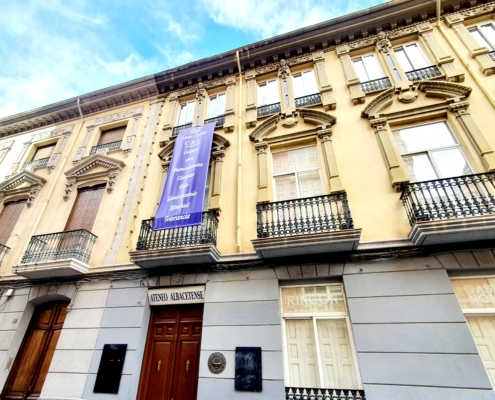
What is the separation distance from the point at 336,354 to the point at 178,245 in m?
Answer: 4.29

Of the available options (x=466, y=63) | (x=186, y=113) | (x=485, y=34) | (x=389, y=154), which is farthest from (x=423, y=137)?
(x=186, y=113)

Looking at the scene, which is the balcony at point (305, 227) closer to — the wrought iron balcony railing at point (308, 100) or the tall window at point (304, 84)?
the wrought iron balcony railing at point (308, 100)

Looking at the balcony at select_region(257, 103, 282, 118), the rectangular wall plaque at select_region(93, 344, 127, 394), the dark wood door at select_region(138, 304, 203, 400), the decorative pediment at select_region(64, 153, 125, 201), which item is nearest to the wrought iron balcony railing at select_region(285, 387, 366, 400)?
the dark wood door at select_region(138, 304, 203, 400)

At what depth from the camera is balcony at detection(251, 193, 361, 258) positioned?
5.12 meters

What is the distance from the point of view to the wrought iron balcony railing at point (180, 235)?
6297 millimetres

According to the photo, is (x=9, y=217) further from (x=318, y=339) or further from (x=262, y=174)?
(x=318, y=339)

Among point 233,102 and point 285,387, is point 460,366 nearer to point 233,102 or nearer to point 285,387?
point 285,387

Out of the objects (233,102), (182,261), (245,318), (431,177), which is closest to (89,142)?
(233,102)

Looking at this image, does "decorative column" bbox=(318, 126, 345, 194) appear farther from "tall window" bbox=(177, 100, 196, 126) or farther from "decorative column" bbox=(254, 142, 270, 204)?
"tall window" bbox=(177, 100, 196, 126)

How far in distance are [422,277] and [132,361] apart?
6456mm

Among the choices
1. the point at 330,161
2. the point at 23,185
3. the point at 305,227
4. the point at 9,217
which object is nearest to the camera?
the point at 305,227

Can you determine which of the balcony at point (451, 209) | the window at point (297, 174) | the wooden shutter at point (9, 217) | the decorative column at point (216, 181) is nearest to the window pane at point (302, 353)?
the balcony at point (451, 209)

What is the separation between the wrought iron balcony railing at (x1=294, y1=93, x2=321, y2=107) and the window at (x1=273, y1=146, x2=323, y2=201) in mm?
1848

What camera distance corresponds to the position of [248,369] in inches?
190
